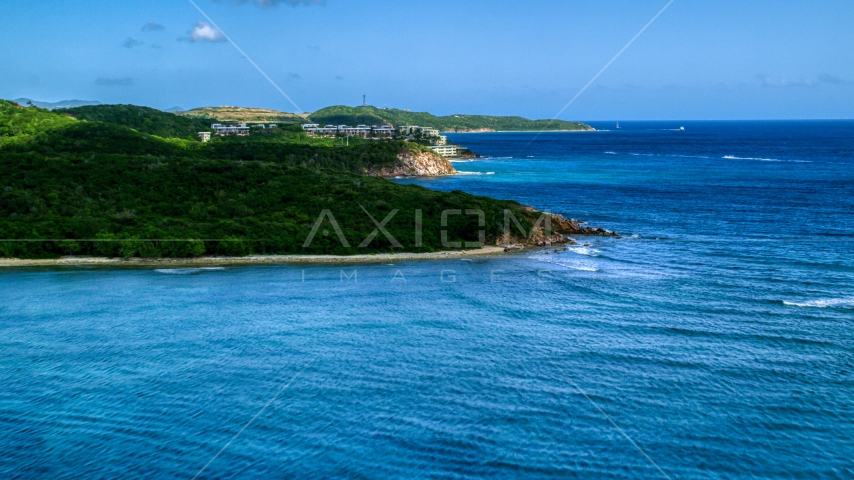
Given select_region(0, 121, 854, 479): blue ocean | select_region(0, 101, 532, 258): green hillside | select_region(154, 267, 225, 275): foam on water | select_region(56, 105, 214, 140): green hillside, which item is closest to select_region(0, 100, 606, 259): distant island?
select_region(0, 101, 532, 258): green hillside

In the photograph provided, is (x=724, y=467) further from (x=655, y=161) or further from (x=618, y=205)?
(x=655, y=161)

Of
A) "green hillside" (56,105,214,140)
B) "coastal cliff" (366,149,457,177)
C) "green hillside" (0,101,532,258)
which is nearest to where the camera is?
"green hillside" (0,101,532,258)

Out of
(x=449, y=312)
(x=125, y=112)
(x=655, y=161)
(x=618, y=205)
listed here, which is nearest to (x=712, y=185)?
(x=618, y=205)

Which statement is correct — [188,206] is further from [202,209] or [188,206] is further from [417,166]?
[417,166]

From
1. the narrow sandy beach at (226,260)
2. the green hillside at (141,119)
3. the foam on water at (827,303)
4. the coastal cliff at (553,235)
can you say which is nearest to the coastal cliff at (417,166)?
the green hillside at (141,119)

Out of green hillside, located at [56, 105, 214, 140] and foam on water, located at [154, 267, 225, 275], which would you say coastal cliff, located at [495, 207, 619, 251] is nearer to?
foam on water, located at [154, 267, 225, 275]

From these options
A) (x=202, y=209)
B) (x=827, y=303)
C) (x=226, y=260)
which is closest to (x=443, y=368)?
(x=827, y=303)

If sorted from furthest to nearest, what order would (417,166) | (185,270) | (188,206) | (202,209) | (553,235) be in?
(417,166), (188,206), (202,209), (553,235), (185,270)
